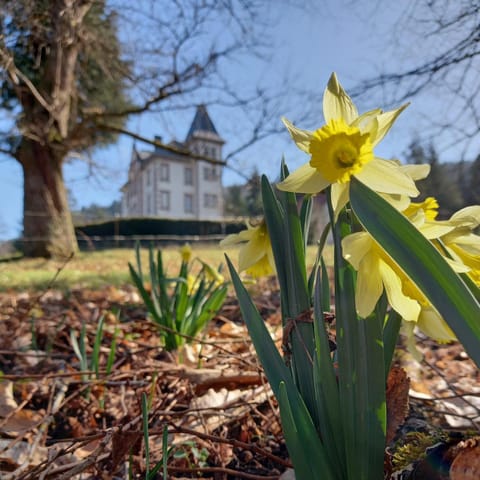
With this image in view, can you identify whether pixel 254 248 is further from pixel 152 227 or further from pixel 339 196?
pixel 152 227

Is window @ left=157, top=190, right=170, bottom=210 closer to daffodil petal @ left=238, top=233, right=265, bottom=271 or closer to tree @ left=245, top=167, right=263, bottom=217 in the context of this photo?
tree @ left=245, top=167, right=263, bottom=217

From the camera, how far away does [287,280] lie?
623mm

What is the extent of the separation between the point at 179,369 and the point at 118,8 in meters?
5.07

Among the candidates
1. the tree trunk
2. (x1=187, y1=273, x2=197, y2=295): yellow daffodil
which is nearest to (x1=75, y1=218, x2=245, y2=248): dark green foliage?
the tree trunk

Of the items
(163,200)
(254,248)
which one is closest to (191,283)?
(254,248)

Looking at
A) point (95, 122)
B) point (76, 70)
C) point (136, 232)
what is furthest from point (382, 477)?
point (136, 232)

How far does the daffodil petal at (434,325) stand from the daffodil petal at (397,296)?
7 cm

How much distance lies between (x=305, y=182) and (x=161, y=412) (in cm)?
52

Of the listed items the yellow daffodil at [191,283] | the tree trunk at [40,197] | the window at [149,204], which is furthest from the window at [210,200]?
the yellow daffodil at [191,283]

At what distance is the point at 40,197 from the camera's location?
8.08 metres

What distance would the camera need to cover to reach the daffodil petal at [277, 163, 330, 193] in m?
0.49

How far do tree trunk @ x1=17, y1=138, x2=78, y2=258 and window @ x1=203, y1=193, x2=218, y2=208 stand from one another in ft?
89.4

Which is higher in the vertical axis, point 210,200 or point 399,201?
point 210,200

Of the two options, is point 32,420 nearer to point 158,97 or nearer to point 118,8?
point 118,8
